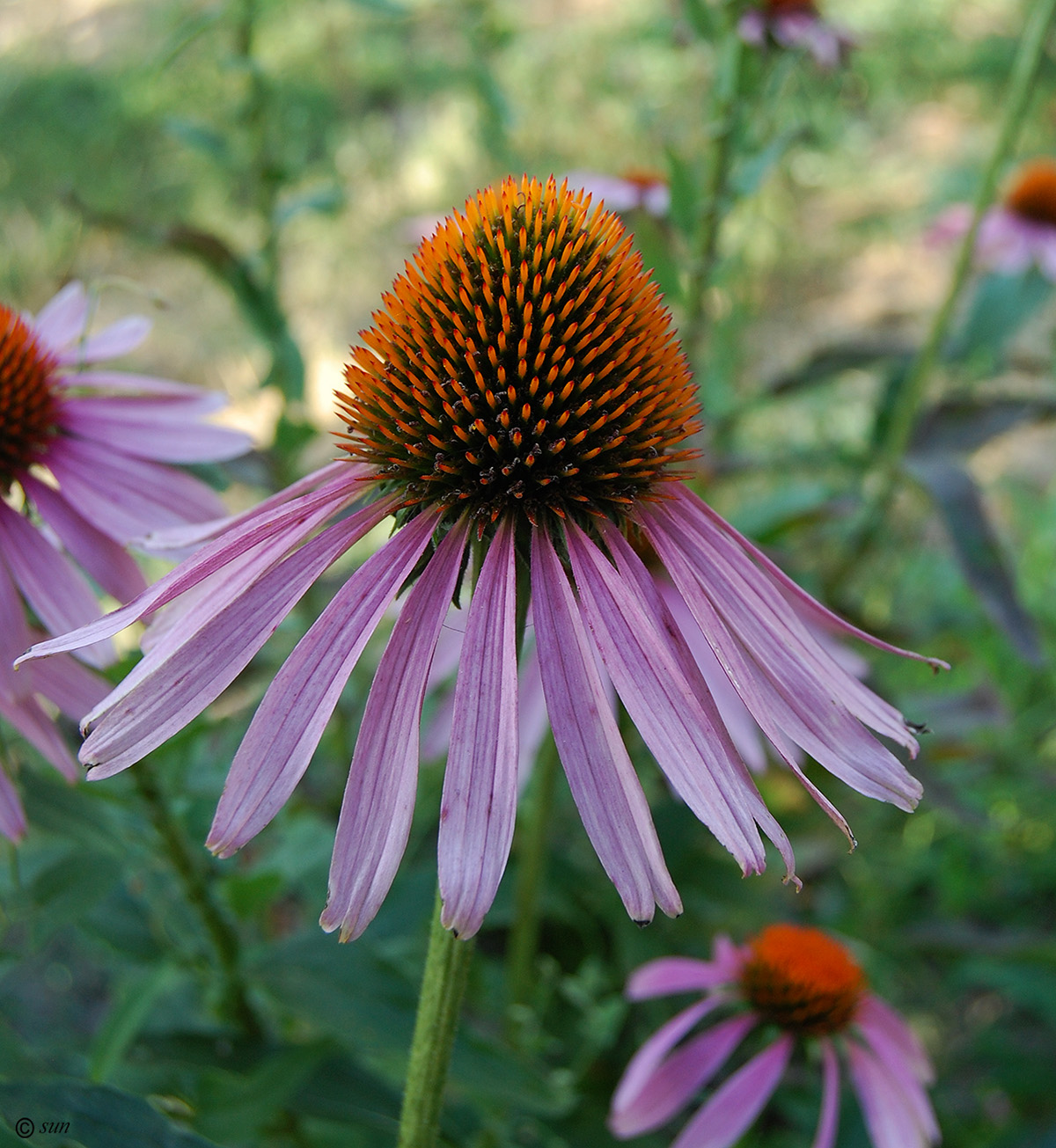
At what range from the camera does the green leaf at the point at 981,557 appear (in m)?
1.39

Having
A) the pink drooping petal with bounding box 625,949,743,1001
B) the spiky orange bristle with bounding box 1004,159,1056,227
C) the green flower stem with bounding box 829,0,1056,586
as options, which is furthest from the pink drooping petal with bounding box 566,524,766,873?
the spiky orange bristle with bounding box 1004,159,1056,227

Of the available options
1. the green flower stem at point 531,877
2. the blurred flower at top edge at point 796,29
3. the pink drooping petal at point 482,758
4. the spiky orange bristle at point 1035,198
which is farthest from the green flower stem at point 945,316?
the pink drooping petal at point 482,758

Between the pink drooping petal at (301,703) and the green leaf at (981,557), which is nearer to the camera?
the pink drooping petal at (301,703)

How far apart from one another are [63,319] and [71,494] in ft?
0.95

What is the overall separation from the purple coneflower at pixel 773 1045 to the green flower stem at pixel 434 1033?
0.39 meters

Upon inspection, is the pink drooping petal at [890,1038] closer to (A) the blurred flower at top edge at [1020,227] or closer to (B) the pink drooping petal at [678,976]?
(B) the pink drooping petal at [678,976]

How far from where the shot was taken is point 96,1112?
642 mm

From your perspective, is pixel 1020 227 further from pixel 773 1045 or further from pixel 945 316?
pixel 773 1045

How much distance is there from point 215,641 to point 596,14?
18.6 ft

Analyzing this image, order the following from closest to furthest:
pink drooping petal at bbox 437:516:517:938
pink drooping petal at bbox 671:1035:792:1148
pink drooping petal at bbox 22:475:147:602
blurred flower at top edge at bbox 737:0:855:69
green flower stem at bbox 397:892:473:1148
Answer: pink drooping petal at bbox 437:516:517:938 → green flower stem at bbox 397:892:473:1148 → pink drooping petal at bbox 22:475:147:602 → pink drooping petal at bbox 671:1035:792:1148 → blurred flower at top edge at bbox 737:0:855:69

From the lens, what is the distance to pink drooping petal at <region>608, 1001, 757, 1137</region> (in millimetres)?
969

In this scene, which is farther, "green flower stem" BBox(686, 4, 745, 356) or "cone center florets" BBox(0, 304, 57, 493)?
"green flower stem" BBox(686, 4, 745, 356)

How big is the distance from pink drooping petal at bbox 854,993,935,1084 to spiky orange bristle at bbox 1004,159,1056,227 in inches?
73.9

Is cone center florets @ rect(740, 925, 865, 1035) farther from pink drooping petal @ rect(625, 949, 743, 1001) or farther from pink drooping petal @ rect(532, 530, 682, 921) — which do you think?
pink drooping petal @ rect(532, 530, 682, 921)
